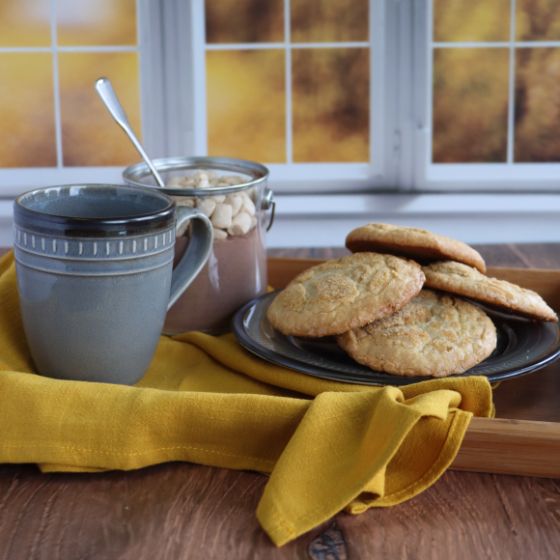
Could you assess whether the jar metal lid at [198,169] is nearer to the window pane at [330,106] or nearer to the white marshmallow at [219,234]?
the white marshmallow at [219,234]

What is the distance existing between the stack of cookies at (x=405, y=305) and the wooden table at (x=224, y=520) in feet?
0.53

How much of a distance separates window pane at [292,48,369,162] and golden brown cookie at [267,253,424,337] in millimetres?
1521

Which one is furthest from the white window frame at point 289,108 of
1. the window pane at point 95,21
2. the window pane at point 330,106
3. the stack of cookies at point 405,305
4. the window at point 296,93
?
the stack of cookies at point 405,305

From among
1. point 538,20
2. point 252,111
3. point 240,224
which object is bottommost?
point 240,224

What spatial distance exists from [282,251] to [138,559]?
3.66 ft

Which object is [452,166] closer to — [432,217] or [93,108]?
[432,217]

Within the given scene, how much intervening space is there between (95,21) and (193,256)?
1568mm

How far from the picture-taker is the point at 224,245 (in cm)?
125

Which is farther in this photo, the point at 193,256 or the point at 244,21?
the point at 244,21

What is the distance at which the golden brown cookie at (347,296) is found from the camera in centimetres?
104

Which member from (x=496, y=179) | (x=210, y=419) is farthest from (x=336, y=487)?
(x=496, y=179)

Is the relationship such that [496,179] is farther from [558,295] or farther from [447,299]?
[447,299]

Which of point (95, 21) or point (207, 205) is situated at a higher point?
point (95, 21)

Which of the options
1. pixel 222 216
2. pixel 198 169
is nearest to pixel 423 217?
pixel 198 169
